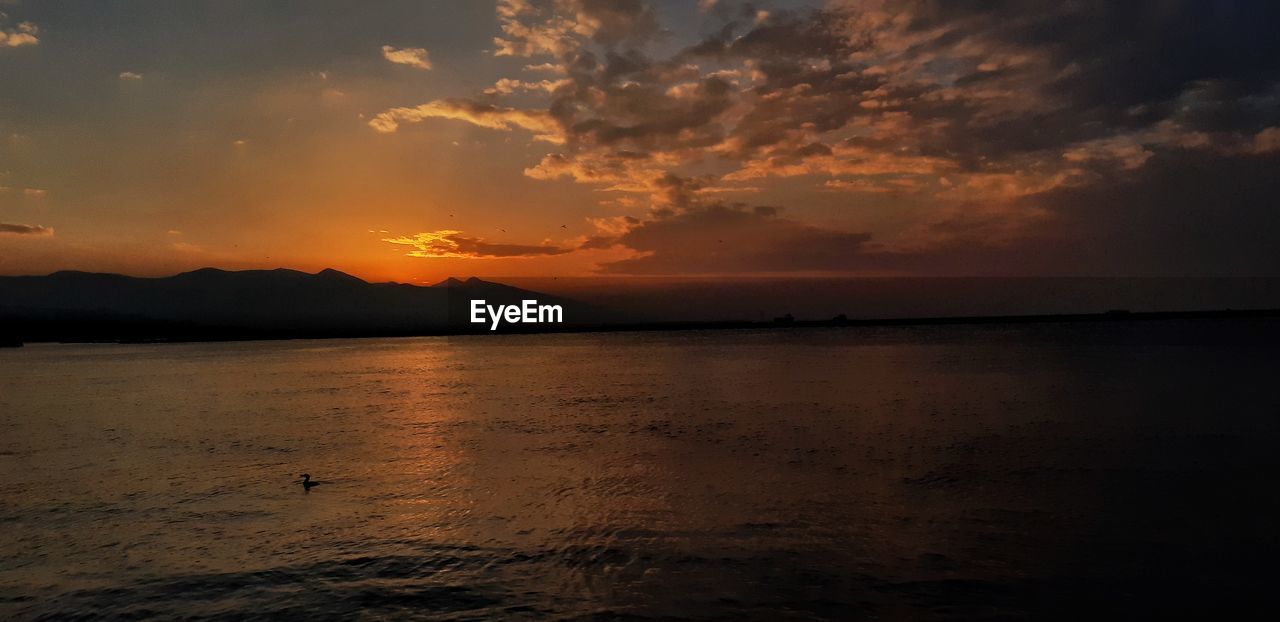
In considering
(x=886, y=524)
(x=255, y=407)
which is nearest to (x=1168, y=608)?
(x=886, y=524)

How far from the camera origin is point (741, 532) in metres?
18.3

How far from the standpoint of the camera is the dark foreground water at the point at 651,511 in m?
14.2

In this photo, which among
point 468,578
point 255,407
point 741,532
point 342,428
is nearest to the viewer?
point 468,578

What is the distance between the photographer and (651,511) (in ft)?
67.6

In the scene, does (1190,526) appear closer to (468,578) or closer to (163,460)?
(468,578)

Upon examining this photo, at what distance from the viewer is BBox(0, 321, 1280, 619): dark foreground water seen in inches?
561

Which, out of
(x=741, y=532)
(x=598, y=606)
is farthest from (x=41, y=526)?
(x=741, y=532)

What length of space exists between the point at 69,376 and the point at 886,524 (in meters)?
89.4

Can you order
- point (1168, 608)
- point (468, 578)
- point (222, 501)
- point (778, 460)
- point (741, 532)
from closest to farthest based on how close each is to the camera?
point (1168, 608) → point (468, 578) → point (741, 532) → point (222, 501) → point (778, 460)

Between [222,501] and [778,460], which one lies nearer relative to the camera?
[222,501]

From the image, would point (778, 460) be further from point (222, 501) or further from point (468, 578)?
point (222, 501)

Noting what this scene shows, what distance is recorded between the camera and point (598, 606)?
13.7m

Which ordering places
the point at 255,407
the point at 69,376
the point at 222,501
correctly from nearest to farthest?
the point at 222,501 → the point at 255,407 → the point at 69,376

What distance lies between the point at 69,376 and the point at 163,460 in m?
64.5
